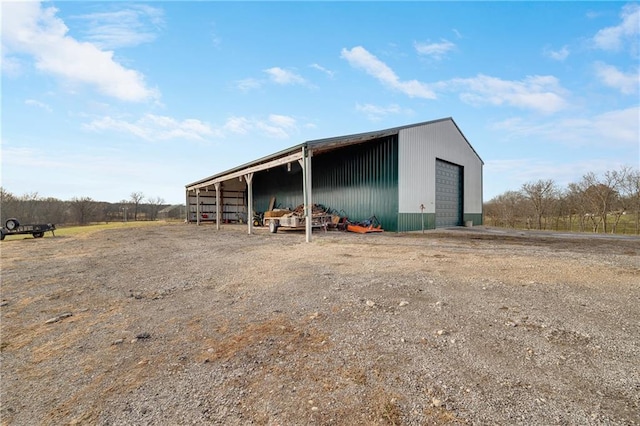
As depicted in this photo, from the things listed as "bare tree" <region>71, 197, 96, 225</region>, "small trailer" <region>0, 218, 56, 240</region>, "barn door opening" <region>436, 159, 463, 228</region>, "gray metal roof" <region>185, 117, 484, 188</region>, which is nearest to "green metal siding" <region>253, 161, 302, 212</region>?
"gray metal roof" <region>185, 117, 484, 188</region>

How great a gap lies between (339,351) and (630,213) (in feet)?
101

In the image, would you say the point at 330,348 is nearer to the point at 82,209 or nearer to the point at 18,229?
the point at 18,229

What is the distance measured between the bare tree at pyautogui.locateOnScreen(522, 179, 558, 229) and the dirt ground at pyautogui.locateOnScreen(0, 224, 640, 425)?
25.6 m

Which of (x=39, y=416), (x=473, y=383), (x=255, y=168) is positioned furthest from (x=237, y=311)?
(x=255, y=168)

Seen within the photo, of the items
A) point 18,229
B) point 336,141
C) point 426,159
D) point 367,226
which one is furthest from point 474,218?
point 18,229

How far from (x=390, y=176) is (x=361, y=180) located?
1813mm

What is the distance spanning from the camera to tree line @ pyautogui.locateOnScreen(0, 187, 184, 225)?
2702cm

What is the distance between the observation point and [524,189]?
92.7 ft

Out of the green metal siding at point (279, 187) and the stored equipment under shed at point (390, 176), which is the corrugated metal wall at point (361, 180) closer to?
the stored equipment under shed at point (390, 176)

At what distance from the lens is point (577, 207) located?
2525cm

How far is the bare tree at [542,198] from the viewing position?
26.5 metres

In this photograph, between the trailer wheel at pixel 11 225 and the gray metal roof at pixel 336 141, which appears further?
the trailer wheel at pixel 11 225

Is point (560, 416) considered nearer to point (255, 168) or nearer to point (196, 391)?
point (196, 391)

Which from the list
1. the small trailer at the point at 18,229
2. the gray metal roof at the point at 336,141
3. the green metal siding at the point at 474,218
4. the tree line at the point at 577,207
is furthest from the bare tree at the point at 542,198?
the small trailer at the point at 18,229
